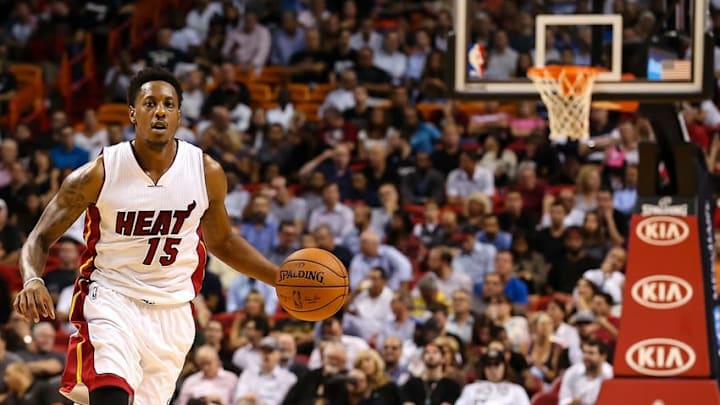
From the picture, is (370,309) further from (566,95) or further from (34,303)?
(34,303)

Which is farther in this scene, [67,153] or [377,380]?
[67,153]

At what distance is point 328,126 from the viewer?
14.9 m

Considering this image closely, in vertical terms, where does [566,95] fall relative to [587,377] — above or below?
above

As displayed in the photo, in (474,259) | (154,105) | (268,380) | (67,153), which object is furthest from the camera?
(67,153)

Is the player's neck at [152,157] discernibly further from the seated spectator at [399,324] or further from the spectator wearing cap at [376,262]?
the spectator wearing cap at [376,262]

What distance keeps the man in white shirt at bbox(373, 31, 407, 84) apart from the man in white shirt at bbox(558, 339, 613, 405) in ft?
21.2

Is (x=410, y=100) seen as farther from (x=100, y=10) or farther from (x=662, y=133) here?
(x=662, y=133)

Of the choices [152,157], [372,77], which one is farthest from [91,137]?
[152,157]

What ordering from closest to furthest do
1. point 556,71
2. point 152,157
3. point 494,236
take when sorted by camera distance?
1. point 152,157
2. point 556,71
3. point 494,236

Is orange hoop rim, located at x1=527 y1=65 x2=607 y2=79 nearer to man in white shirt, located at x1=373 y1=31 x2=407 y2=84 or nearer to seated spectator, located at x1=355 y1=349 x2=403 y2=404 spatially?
seated spectator, located at x1=355 y1=349 x2=403 y2=404

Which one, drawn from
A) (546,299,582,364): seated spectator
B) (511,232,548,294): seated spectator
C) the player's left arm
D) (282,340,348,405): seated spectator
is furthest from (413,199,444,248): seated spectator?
the player's left arm

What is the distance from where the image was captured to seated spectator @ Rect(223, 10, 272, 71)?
55.5 feet

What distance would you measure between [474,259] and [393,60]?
4448mm

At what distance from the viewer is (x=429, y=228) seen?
12.7m
